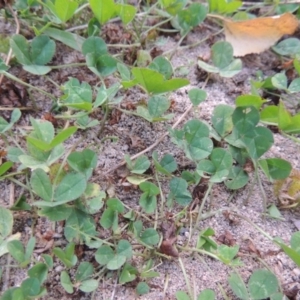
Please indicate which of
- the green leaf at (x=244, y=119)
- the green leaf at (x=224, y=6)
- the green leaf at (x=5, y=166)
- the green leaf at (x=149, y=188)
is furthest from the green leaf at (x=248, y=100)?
the green leaf at (x=5, y=166)

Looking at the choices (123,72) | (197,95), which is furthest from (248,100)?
(123,72)

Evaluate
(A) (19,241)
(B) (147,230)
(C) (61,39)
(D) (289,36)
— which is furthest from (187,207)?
(D) (289,36)

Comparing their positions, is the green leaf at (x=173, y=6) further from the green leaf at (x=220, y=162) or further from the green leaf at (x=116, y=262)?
the green leaf at (x=116, y=262)

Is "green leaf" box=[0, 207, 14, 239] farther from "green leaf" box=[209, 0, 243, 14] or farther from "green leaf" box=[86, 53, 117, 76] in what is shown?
"green leaf" box=[209, 0, 243, 14]

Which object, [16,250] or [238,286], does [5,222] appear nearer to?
[16,250]

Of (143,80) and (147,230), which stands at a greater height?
(143,80)

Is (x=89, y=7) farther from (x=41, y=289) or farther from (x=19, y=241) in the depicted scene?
(x=41, y=289)

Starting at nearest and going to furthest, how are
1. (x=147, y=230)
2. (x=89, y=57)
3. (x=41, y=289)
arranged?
(x=41, y=289) < (x=147, y=230) < (x=89, y=57)

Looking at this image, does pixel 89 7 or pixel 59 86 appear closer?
pixel 59 86
